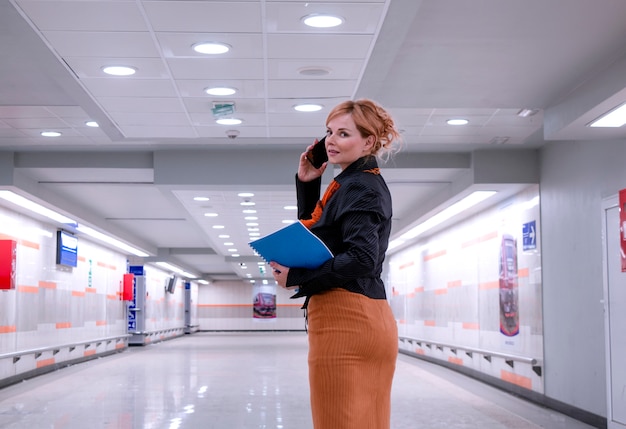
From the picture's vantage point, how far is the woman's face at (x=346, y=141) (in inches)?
84.2

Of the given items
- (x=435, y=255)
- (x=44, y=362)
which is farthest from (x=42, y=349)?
(x=435, y=255)

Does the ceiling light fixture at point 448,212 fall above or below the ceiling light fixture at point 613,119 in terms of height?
below

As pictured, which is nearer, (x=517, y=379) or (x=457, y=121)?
(x=457, y=121)

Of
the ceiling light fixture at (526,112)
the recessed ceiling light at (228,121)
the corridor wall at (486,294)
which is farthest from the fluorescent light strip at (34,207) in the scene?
the corridor wall at (486,294)

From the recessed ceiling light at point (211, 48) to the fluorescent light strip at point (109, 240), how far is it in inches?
469

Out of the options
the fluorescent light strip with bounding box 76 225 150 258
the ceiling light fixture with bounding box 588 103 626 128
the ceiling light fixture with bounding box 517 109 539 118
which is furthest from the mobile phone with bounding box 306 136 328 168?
the fluorescent light strip with bounding box 76 225 150 258

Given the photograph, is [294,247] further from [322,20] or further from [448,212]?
[448,212]

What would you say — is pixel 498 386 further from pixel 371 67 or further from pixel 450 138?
pixel 371 67

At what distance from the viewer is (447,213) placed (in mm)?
14672

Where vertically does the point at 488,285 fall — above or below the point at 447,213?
below

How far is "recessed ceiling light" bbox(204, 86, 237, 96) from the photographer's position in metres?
7.43

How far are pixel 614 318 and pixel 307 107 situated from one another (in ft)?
12.2

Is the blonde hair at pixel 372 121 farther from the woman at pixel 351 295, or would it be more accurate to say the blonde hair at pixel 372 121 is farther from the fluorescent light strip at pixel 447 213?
the fluorescent light strip at pixel 447 213

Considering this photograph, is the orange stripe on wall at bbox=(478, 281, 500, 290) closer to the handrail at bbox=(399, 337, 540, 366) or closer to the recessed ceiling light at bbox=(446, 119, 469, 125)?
the handrail at bbox=(399, 337, 540, 366)
